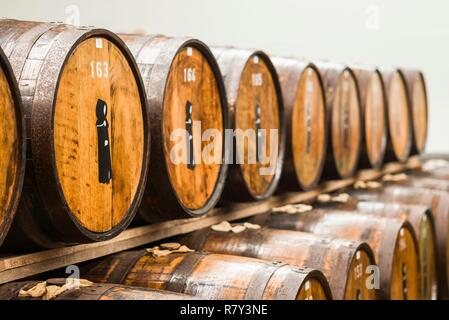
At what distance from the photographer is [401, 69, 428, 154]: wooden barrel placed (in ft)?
24.0

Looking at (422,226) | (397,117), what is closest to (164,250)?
(422,226)

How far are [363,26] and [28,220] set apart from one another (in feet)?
22.8

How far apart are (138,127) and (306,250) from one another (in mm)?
1186

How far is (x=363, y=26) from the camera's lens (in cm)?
908

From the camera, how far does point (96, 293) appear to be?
2.74 m

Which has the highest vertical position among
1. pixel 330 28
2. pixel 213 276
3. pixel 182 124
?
pixel 330 28

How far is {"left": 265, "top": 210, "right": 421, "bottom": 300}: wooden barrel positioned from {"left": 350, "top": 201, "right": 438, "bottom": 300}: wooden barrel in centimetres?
37

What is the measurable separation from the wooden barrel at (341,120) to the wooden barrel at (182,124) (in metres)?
1.67

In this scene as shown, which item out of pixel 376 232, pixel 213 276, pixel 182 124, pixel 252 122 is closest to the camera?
pixel 213 276

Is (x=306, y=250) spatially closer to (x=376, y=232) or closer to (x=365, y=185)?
(x=376, y=232)

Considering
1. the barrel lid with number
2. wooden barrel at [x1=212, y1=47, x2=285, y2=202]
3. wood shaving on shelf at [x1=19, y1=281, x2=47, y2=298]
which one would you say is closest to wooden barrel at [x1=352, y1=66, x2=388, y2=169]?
wooden barrel at [x1=212, y1=47, x2=285, y2=202]

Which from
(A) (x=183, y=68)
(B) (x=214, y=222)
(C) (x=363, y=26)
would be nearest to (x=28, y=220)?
(A) (x=183, y=68)

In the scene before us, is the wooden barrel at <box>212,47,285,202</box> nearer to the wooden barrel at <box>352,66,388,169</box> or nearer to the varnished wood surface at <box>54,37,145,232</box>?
the varnished wood surface at <box>54,37,145,232</box>

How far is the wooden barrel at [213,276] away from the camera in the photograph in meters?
3.21
